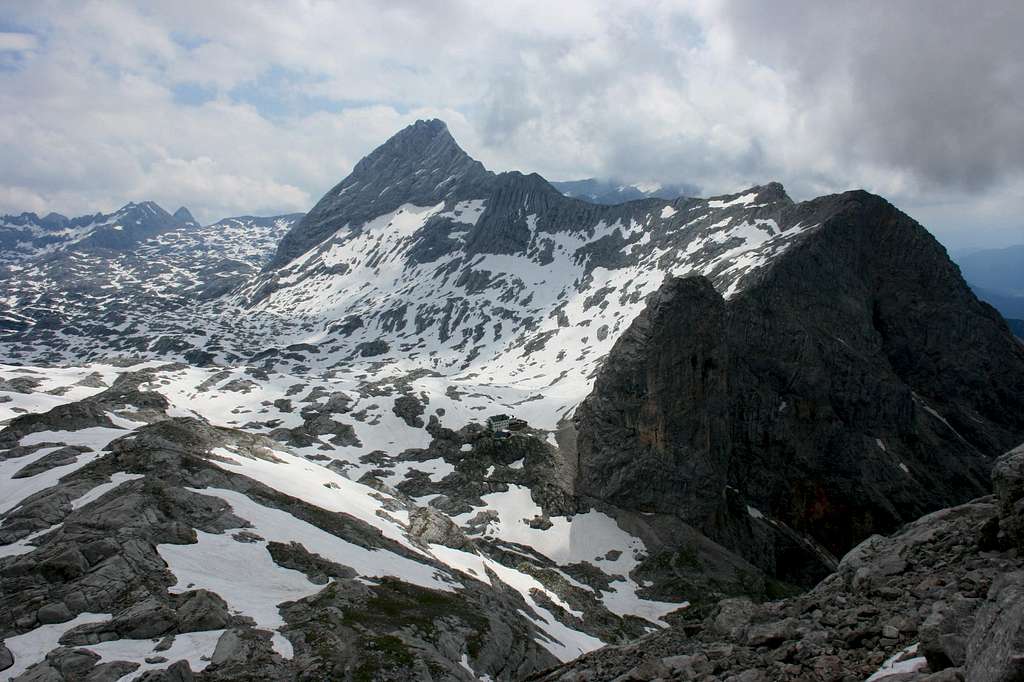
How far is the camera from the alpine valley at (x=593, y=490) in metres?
19.3

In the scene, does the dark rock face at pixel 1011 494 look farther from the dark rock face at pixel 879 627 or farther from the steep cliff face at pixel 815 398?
the steep cliff face at pixel 815 398

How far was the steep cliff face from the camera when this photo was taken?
74.1 meters

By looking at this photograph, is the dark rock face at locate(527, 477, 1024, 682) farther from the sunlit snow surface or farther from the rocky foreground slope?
the sunlit snow surface

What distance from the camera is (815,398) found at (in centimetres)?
8938

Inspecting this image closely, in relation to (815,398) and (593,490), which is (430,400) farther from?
(815,398)

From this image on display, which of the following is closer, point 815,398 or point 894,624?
point 894,624

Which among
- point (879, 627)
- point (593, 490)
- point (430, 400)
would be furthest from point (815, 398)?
point (879, 627)

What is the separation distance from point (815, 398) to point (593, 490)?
39481 millimetres

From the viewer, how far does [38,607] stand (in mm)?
22328

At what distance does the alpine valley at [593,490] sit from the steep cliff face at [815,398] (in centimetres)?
42

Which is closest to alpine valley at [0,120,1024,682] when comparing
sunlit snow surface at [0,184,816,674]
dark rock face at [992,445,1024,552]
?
dark rock face at [992,445,1024,552]

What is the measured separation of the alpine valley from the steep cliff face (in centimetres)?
42

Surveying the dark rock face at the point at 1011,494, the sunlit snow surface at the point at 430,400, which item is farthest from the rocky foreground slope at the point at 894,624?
the sunlit snow surface at the point at 430,400

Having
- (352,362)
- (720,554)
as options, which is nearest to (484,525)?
(720,554)
